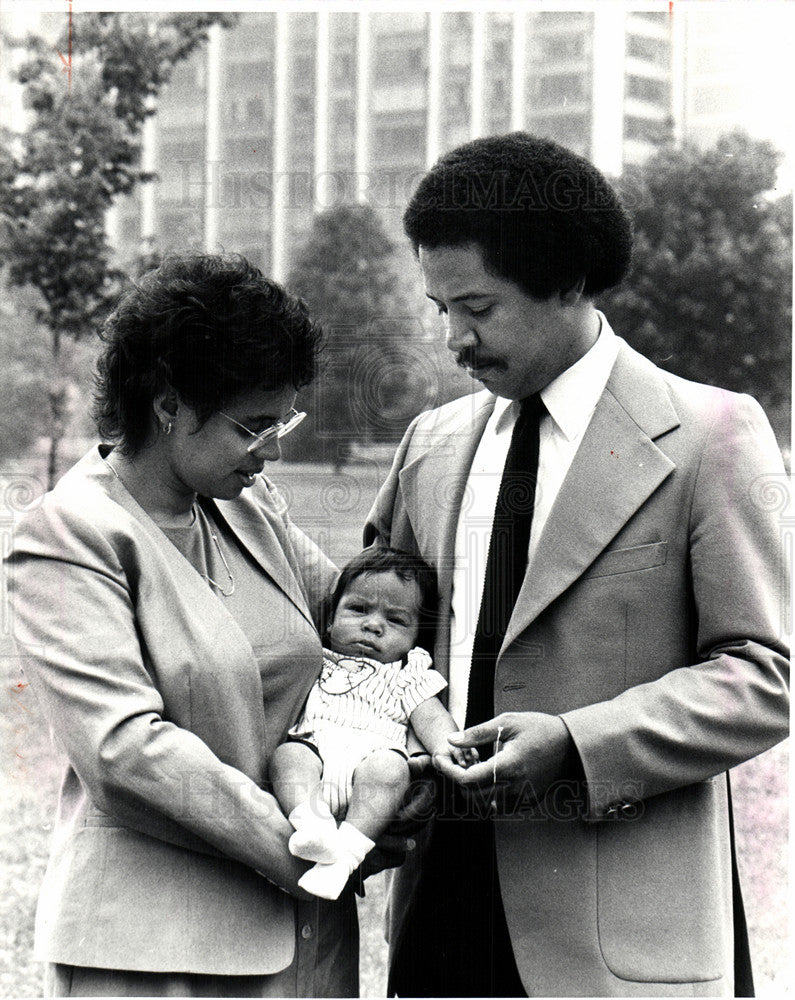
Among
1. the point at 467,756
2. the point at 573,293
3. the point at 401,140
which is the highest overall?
the point at 401,140

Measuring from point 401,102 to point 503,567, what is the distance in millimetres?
3374

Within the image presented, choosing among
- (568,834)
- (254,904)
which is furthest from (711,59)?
(254,904)

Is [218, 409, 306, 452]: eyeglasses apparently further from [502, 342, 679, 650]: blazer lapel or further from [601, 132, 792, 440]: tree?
[601, 132, 792, 440]: tree

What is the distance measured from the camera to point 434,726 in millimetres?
2812

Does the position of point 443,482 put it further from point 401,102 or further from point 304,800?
point 401,102

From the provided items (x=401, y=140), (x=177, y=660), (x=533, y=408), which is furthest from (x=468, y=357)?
(x=401, y=140)

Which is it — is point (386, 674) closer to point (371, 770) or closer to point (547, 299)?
point (371, 770)

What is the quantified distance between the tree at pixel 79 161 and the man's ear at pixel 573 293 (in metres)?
3.65

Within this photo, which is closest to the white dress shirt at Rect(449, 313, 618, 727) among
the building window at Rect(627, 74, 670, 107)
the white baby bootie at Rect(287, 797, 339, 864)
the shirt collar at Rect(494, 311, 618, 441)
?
the shirt collar at Rect(494, 311, 618, 441)

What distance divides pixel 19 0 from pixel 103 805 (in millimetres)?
2097

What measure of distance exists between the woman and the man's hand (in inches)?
17.1

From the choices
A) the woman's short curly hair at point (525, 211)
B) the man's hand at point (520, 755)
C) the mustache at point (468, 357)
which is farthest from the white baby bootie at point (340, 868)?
the woman's short curly hair at point (525, 211)

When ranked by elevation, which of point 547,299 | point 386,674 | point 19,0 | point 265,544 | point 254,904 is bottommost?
point 254,904

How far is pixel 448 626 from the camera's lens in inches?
116
